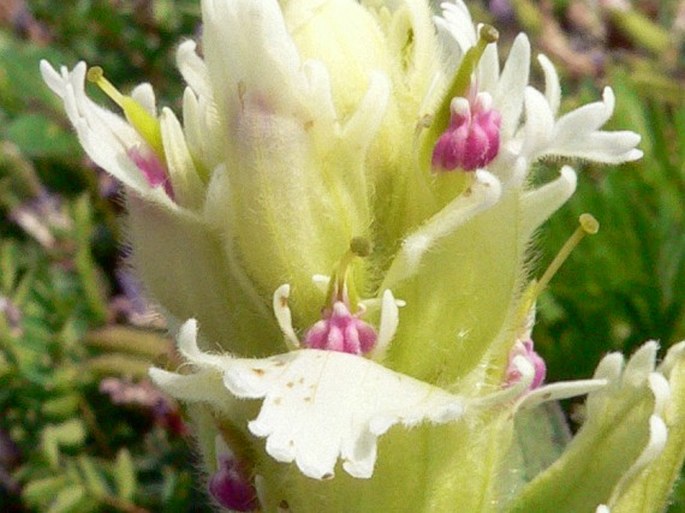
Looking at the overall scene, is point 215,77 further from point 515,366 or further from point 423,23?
point 515,366

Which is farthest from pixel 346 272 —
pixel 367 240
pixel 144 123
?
pixel 144 123

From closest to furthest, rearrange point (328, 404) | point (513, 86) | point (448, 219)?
point (328, 404)
point (448, 219)
point (513, 86)

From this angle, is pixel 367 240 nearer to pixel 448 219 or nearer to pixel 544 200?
pixel 448 219

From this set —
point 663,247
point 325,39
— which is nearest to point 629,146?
point 325,39

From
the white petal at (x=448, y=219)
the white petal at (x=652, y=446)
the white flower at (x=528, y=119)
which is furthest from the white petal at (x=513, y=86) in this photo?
the white petal at (x=652, y=446)

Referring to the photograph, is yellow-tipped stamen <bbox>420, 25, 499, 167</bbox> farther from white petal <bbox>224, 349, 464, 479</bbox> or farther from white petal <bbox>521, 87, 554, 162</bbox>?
white petal <bbox>224, 349, 464, 479</bbox>

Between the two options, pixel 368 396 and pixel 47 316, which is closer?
pixel 368 396

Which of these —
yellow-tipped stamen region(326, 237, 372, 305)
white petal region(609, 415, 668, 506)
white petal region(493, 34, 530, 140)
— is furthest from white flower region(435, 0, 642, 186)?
white petal region(609, 415, 668, 506)

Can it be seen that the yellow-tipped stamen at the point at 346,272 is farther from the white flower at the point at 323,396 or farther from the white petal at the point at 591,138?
the white petal at the point at 591,138
